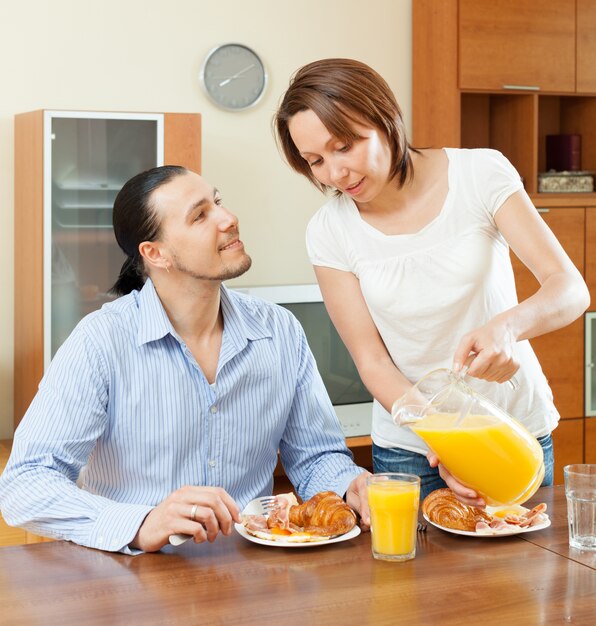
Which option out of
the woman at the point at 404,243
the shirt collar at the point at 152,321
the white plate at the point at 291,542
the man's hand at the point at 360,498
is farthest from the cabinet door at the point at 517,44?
the white plate at the point at 291,542

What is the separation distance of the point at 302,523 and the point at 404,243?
63 cm

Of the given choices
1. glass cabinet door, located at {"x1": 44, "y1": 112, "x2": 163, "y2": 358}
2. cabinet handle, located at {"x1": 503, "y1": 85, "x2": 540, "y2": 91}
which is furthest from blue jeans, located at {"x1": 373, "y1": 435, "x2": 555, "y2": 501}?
cabinet handle, located at {"x1": 503, "y1": 85, "x2": 540, "y2": 91}

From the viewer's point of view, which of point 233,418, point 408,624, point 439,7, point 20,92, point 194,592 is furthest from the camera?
point 439,7

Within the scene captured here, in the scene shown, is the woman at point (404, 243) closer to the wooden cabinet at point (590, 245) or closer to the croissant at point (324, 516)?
the croissant at point (324, 516)

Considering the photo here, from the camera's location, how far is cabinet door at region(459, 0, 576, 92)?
4.22 metres

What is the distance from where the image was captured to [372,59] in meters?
4.47

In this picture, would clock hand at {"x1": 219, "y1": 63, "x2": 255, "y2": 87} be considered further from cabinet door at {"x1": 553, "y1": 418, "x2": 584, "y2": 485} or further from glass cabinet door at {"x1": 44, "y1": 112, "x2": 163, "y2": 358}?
cabinet door at {"x1": 553, "y1": 418, "x2": 584, "y2": 485}

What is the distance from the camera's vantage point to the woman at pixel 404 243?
181 centimetres

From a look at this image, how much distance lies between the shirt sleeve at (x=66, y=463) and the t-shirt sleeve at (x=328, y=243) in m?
0.50

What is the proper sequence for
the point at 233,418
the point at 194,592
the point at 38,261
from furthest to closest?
the point at 38,261
the point at 233,418
the point at 194,592

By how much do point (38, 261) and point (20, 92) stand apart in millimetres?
750

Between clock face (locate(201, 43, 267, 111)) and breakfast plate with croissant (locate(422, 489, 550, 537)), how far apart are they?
9.52 feet

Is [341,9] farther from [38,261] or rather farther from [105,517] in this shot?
[105,517]

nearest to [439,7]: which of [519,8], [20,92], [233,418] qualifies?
[519,8]
